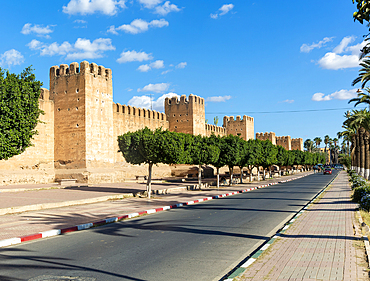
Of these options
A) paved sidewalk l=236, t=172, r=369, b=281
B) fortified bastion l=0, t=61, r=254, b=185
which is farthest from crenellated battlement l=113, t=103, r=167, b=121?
paved sidewalk l=236, t=172, r=369, b=281

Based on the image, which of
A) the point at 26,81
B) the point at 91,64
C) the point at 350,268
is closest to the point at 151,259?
the point at 350,268

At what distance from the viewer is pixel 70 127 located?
93.1ft

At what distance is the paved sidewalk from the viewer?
4.62 m

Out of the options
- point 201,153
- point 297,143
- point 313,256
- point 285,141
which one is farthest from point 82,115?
point 297,143

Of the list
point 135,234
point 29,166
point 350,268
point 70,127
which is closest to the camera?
point 350,268

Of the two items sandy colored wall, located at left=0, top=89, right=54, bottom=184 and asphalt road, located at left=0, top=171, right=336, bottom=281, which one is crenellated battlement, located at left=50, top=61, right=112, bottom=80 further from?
asphalt road, located at left=0, top=171, right=336, bottom=281

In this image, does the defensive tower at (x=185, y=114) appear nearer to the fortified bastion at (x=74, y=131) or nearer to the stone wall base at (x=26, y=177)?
the fortified bastion at (x=74, y=131)

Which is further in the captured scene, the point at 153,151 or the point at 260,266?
the point at 153,151

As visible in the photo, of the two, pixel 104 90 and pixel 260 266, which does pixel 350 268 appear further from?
pixel 104 90

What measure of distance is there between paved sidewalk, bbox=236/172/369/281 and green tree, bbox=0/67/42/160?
10957mm

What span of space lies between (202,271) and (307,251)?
225 cm

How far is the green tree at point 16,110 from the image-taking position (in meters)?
12.5

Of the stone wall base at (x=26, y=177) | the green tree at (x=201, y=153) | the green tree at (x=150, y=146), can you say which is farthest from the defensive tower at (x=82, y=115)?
the green tree at (x=150, y=146)

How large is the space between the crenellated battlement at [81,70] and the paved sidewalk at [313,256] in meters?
24.3
